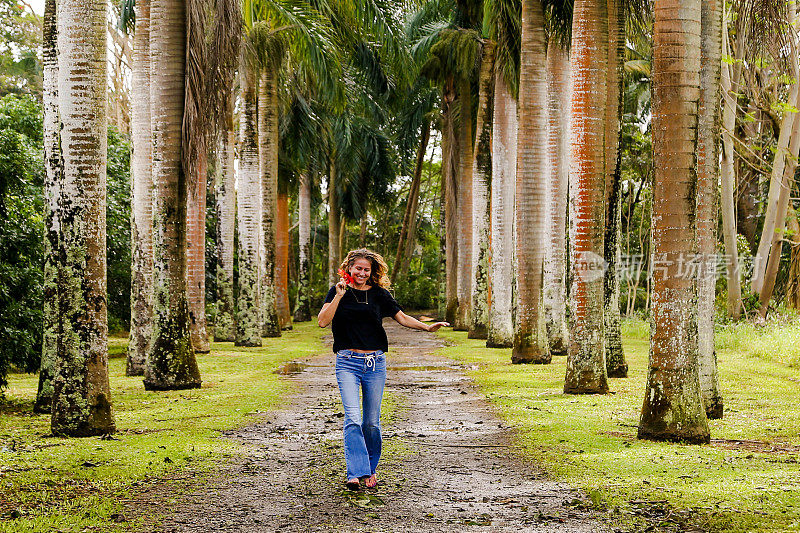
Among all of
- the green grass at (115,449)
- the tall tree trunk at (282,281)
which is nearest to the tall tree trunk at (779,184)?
the green grass at (115,449)

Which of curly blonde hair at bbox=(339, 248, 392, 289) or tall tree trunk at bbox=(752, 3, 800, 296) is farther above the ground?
tall tree trunk at bbox=(752, 3, 800, 296)

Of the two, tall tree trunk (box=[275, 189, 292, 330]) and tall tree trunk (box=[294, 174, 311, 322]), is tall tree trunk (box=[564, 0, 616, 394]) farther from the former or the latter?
tall tree trunk (box=[294, 174, 311, 322])

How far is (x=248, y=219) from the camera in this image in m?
22.1

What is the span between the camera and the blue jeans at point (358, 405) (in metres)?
6.68

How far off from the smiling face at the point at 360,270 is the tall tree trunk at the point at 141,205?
769 centimetres

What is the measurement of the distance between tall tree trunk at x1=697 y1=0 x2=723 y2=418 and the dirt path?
2552mm

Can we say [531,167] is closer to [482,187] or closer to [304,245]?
[482,187]

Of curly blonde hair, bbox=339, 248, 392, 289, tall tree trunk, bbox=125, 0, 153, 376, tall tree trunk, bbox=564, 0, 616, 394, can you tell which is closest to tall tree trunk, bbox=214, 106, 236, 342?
tall tree trunk, bbox=125, 0, 153, 376

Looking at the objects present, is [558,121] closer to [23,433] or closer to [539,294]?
[539,294]

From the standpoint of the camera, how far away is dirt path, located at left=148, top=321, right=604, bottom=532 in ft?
19.2

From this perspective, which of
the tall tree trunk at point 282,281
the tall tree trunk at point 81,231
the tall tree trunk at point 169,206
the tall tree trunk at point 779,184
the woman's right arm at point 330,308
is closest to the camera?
the woman's right arm at point 330,308

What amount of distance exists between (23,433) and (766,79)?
2175 cm

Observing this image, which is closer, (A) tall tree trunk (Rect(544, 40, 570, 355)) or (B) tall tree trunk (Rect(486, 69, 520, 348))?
(A) tall tree trunk (Rect(544, 40, 570, 355))

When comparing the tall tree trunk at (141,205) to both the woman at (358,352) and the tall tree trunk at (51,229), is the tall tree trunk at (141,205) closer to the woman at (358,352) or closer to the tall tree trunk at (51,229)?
the tall tree trunk at (51,229)
